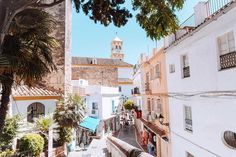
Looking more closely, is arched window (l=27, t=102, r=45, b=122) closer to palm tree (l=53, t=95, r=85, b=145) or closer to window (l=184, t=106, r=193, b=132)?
palm tree (l=53, t=95, r=85, b=145)

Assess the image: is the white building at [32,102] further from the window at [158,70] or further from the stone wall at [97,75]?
the stone wall at [97,75]

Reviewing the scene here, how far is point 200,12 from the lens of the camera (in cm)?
1193

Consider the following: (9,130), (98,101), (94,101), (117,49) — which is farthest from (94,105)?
(117,49)

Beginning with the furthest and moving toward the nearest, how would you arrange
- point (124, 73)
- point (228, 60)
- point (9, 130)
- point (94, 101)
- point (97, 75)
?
1. point (124, 73)
2. point (97, 75)
3. point (94, 101)
4. point (9, 130)
5. point (228, 60)

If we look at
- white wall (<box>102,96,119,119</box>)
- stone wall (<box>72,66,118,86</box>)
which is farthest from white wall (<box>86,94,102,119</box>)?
stone wall (<box>72,66,118,86</box>)

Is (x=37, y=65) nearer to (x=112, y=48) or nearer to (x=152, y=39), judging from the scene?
(x=152, y=39)

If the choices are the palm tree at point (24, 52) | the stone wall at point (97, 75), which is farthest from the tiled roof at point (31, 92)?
the stone wall at point (97, 75)

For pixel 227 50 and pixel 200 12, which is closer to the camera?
pixel 227 50

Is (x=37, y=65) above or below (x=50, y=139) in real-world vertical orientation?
above

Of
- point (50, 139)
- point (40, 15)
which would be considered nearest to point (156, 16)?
point (40, 15)

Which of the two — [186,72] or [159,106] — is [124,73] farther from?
[186,72]

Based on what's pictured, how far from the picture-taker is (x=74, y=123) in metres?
18.2

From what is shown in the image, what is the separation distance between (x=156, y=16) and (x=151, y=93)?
681 inches

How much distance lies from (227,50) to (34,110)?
1485 cm
